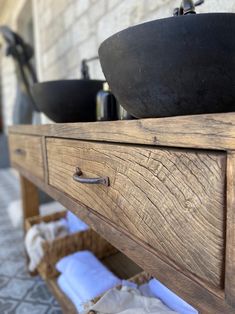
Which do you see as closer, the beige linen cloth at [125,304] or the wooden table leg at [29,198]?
the beige linen cloth at [125,304]

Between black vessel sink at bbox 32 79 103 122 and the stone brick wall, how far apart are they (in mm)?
335

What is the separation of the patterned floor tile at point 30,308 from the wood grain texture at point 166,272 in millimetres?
602

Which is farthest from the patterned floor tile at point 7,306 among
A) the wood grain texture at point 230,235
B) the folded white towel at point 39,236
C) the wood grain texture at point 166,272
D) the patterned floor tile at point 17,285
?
the wood grain texture at point 230,235

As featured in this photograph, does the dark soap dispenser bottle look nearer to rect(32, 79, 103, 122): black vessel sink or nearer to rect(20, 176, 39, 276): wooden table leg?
rect(32, 79, 103, 122): black vessel sink

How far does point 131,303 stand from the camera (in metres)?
0.56

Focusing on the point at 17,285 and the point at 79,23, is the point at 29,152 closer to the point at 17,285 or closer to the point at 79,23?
the point at 17,285

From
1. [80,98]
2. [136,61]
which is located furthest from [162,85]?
[80,98]

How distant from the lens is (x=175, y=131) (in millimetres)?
276

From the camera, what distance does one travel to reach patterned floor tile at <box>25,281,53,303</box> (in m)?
0.93

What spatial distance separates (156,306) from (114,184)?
328mm

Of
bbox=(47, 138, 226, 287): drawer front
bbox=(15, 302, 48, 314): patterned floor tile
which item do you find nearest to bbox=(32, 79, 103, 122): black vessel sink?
bbox=(47, 138, 226, 287): drawer front

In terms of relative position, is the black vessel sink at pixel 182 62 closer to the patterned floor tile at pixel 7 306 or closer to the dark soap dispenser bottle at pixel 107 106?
the dark soap dispenser bottle at pixel 107 106

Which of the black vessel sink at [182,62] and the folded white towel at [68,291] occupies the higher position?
the black vessel sink at [182,62]

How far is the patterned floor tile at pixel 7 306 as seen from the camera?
0.86 meters
